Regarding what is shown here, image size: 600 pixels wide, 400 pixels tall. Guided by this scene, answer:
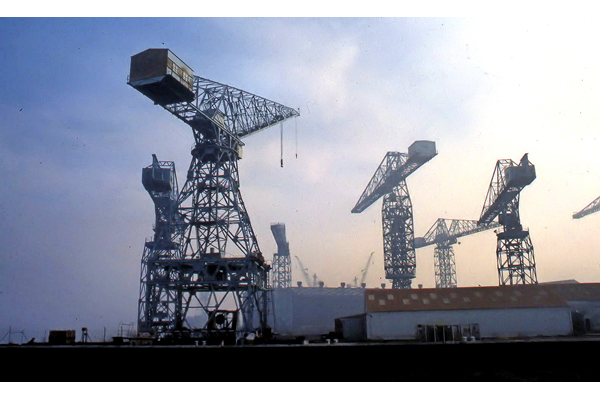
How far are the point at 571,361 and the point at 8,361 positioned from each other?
15.3 m

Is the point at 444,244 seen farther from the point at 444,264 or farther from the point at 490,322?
the point at 490,322

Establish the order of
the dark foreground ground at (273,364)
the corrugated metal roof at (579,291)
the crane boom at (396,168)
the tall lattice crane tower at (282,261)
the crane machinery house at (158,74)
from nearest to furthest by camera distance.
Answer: the dark foreground ground at (273,364)
the crane machinery house at (158,74)
the corrugated metal roof at (579,291)
the crane boom at (396,168)
the tall lattice crane tower at (282,261)

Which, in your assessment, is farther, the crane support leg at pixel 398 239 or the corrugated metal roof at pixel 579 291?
the crane support leg at pixel 398 239

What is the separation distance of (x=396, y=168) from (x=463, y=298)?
134 feet

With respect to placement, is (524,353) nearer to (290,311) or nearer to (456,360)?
(456,360)

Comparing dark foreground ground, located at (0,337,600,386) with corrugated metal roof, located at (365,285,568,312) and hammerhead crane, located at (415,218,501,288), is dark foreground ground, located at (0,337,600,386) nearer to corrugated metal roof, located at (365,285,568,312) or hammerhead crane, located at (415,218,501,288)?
corrugated metal roof, located at (365,285,568,312)

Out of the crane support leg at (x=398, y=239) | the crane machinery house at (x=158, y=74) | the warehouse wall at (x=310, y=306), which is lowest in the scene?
the warehouse wall at (x=310, y=306)

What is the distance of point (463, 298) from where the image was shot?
4450cm

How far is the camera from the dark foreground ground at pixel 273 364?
12125mm

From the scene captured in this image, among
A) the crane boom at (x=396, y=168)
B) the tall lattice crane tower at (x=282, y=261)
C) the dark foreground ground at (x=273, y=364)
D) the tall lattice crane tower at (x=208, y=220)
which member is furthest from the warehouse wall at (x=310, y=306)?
the dark foreground ground at (x=273, y=364)

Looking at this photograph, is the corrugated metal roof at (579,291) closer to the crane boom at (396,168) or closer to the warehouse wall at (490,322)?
the warehouse wall at (490,322)

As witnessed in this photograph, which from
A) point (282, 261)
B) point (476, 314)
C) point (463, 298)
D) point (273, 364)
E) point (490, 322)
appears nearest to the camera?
point (273, 364)

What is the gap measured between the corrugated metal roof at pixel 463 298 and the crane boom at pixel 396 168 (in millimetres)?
34003

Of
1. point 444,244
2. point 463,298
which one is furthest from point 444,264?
point 463,298
